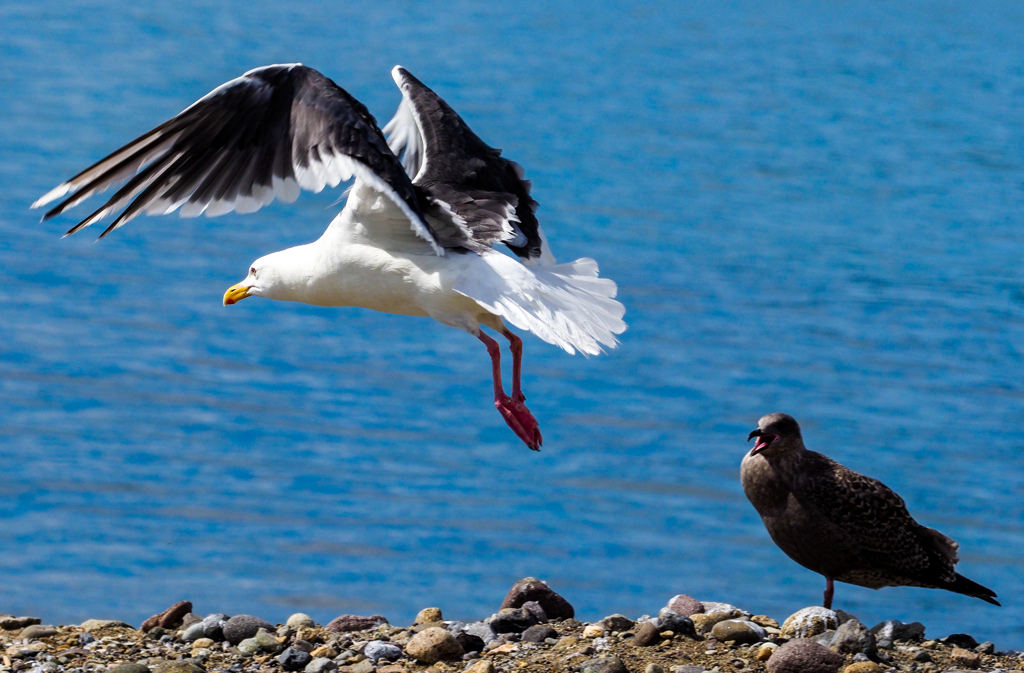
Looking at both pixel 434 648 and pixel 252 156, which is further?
pixel 252 156

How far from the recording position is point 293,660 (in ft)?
15.5

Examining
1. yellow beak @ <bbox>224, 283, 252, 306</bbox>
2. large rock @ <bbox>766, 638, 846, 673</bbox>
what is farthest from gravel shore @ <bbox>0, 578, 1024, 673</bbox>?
yellow beak @ <bbox>224, 283, 252, 306</bbox>

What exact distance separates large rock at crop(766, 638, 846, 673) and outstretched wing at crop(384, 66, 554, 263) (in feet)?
5.95

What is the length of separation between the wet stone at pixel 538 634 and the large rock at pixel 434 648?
269 millimetres

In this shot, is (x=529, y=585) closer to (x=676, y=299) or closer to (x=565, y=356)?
(x=565, y=356)

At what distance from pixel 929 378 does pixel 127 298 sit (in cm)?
539

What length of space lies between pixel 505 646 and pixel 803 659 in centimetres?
98

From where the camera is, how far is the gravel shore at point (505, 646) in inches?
182

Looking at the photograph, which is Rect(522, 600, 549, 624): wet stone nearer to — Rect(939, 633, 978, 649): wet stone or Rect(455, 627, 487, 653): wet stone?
Rect(455, 627, 487, 653): wet stone

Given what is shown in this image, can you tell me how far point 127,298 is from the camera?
9.92 meters

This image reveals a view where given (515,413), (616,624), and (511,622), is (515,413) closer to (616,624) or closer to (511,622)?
(511,622)

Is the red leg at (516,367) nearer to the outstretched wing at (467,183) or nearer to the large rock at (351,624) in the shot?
the outstretched wing at (467,183)

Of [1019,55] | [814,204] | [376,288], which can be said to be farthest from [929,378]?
[1019,55]

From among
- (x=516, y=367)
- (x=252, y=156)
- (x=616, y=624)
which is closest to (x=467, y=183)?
(x=516, y=367)
